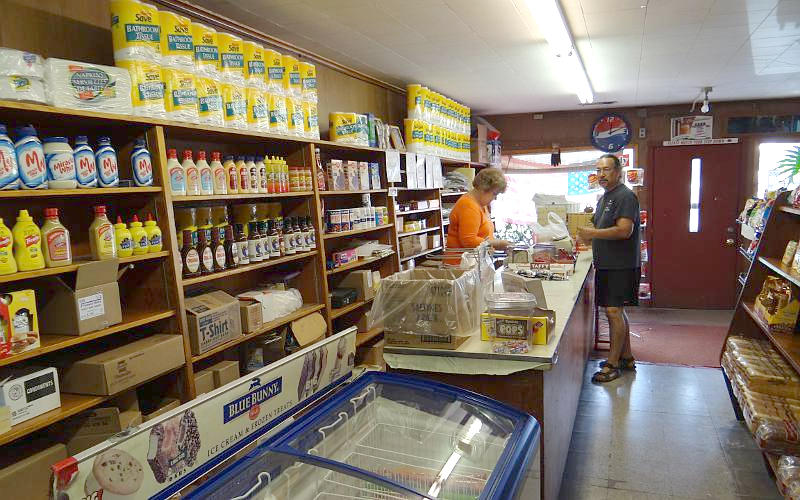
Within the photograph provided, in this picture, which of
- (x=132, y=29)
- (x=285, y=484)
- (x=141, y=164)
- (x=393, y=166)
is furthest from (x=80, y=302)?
(x=393, y=166)

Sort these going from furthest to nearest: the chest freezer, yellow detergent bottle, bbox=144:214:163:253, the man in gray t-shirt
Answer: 1. the man in gray t-shirt
2. yellow detergent bottle, bbox=144:214:163:253
3. the chest freezer

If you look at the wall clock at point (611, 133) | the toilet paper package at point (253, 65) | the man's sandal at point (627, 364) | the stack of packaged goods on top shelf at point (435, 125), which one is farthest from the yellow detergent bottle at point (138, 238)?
the wall clock at point (611, 133)

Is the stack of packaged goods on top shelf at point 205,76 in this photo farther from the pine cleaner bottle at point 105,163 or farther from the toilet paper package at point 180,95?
the pine cleaner bottle at point 105,163

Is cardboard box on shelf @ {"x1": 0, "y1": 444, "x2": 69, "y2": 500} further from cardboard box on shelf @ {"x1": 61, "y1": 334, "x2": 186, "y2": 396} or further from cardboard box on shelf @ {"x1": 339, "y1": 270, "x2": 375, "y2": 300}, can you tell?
cardboard box on shelf @ {"x1": 339, "y1": 270, "x2": 375, "y2": 300}

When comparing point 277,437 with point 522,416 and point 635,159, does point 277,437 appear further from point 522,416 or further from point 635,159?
point 635,159

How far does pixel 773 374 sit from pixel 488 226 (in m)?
2.33

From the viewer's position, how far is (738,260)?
731cm

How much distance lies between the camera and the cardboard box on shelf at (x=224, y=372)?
284 cm

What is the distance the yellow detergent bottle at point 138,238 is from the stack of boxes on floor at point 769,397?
3.12 metres

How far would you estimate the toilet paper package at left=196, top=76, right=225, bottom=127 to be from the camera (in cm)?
274

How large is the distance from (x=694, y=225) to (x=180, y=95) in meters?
7.18

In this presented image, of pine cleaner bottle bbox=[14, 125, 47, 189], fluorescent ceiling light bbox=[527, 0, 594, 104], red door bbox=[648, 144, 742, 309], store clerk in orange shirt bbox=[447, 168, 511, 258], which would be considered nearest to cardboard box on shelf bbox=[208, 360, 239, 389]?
pine cleaner bottle bbox=[14, 125, 47, 189]

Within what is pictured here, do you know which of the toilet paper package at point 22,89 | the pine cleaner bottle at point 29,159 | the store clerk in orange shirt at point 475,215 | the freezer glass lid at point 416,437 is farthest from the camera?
the store clerk in orange shirt at point 475,215

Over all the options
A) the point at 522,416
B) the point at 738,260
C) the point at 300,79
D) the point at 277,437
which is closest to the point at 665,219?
the point at 738,260
